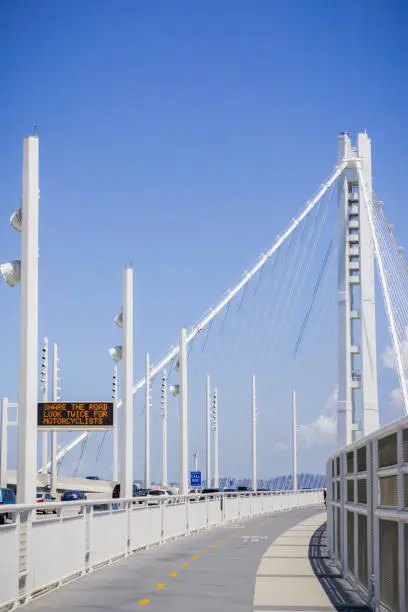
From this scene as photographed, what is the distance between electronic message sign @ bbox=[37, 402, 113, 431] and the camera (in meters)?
32.2

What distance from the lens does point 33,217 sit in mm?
18453

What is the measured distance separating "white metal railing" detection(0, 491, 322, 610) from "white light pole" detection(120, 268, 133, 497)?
4.18 ft

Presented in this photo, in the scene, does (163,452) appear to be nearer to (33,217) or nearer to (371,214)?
(371,214)

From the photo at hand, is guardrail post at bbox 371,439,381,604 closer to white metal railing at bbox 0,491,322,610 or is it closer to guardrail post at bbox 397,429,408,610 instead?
guardrail post at bbox 397,429,408,610

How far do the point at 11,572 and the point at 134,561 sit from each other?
8724mm

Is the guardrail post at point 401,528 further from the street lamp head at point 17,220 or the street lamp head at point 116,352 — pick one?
the street lamp head at point 116,352

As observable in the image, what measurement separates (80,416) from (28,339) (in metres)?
15.1

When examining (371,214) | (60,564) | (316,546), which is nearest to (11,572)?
(60,564)

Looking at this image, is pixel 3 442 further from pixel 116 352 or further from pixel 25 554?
pixel 25 554

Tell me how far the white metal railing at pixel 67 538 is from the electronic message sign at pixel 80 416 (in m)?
3.22

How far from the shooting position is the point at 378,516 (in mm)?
12469

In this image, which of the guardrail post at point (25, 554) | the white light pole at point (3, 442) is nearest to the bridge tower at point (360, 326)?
the white light pole at point (3, 442)

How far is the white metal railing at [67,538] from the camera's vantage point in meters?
13.2

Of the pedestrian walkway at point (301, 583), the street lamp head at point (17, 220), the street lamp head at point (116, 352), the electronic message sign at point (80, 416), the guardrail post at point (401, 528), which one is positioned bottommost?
the pedestrian walkway at point (301, 583)
